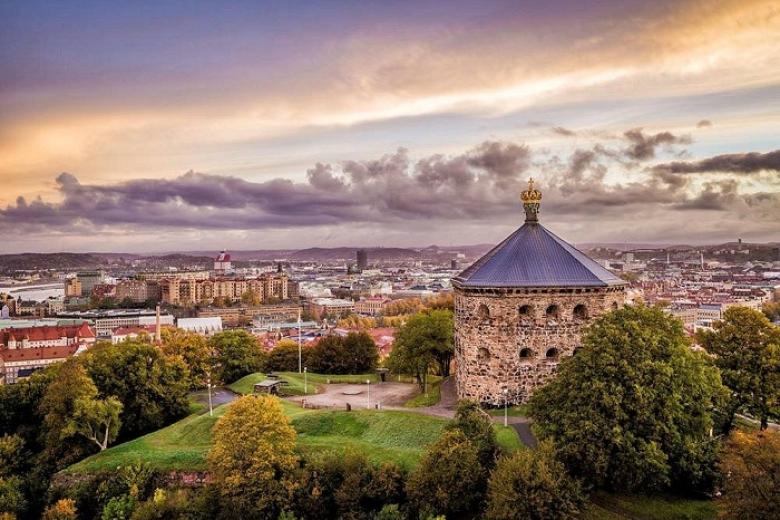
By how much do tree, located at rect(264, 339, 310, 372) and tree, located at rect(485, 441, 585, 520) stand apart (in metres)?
31.2

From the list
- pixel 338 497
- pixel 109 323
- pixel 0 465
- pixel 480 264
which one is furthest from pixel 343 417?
pixel 109 323

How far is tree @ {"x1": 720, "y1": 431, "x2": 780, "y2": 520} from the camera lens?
751 inches

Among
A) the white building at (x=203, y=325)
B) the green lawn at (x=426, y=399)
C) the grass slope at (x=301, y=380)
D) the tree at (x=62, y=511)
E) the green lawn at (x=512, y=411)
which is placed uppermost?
the green lawn at (x=512, y=411)

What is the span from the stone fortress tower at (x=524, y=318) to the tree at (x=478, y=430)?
26.1 feet

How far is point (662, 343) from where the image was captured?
25594 mm

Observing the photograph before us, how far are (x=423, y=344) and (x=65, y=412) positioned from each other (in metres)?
22.4

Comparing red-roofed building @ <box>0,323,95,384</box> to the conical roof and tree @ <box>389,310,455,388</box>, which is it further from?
the conical roof

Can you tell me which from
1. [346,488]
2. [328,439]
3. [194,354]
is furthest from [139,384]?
[346,488]

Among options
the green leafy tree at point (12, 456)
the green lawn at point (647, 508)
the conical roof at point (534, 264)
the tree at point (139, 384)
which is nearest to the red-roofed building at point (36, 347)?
the tree at point (139, 384)

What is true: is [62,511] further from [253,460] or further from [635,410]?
[635,410]

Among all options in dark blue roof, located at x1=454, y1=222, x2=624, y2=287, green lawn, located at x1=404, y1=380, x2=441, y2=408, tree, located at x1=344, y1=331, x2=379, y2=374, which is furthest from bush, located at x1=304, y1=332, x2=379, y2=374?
dark blue roof, located at x1=454, y1=222, x2=624, y2=287

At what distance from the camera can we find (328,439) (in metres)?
31.2

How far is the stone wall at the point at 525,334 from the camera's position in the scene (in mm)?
34375

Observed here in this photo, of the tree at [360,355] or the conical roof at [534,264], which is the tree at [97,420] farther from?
the conical roof at [534,264]
